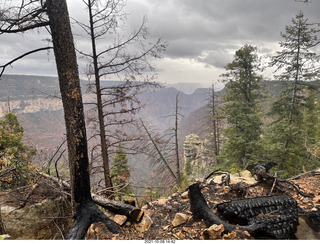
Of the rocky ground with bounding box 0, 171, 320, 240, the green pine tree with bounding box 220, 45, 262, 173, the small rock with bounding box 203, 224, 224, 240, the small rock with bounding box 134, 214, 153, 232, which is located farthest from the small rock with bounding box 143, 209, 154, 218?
the green pine tree with bounding box 220, 45, 262, 173

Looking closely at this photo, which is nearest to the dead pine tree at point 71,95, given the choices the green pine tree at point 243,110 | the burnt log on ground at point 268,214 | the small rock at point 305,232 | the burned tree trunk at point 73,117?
the burned tree trunk at point 73,117

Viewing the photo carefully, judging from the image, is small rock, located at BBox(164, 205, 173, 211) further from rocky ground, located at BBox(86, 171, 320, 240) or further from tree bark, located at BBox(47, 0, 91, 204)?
tree bark, located at BBox(47, 0, 91, 204)

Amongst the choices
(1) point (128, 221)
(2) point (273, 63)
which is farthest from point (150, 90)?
(2) point (273, 63)

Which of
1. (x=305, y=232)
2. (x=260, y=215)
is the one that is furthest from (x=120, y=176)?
(x=305, y=232)

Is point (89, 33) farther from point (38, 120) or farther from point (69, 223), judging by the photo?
point (38, 120)

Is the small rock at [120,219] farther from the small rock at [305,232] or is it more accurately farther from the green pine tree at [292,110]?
the green pine tree at [292,110]

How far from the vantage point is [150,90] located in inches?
295

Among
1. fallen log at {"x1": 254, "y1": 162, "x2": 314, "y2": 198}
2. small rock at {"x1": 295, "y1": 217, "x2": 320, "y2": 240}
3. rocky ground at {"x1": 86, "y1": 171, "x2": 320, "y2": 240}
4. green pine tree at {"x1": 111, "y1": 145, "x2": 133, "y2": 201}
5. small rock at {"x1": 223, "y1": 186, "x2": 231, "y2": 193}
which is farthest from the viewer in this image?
green pine tree at {"x1": 111, "y1": 145, "x2": 133, "y2": 201}

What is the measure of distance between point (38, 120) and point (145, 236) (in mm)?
157047

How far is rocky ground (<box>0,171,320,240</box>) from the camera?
3.12 m

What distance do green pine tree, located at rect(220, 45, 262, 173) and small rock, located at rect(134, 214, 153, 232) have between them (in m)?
11.5

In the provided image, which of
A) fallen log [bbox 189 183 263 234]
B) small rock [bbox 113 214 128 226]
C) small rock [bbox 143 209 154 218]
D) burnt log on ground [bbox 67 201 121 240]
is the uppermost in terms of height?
fallen log [bbox 189 183 263 234]

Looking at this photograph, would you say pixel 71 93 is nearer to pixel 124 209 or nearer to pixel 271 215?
pixel 124 209

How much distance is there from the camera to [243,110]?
558 inches
